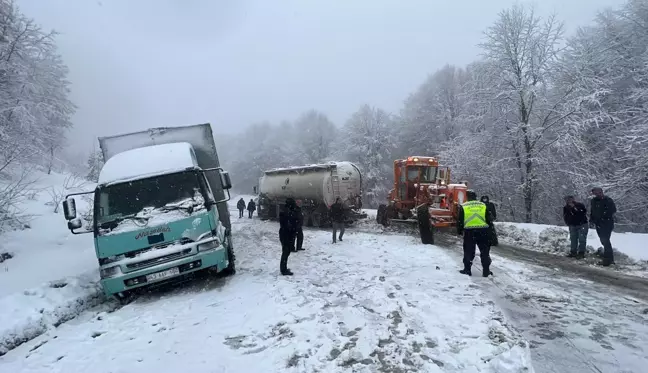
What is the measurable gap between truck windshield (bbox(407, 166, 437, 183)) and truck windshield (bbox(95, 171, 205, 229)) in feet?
37.2

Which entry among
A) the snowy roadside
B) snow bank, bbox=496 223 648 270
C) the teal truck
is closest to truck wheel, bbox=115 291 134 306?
the teal truck

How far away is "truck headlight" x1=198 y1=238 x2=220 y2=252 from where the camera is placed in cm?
700

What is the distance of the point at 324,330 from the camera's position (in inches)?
194

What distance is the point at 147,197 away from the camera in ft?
24.0

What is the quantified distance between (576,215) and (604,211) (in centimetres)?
88

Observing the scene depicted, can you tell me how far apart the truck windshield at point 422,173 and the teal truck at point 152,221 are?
35.2 ft

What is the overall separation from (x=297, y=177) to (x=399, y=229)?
7.10 metres

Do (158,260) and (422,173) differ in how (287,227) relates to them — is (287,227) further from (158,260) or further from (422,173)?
(422,173)

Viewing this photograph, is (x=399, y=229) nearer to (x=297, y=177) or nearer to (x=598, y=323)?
(x=297, y=177)

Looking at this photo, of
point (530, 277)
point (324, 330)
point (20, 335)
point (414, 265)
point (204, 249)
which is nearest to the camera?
point (324, 330)

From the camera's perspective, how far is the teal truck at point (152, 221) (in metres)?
6.57

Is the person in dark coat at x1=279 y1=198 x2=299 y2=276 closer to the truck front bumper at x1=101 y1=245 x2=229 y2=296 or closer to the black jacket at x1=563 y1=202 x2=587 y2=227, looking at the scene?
the truck front bumper at x1=101 y1=245 x2=229 y2=296

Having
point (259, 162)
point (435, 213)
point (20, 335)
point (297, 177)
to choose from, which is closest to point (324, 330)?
point (20, 335)

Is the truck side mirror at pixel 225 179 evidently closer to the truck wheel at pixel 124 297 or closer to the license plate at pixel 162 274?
the license plate at pixel 162 274
